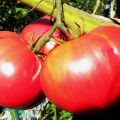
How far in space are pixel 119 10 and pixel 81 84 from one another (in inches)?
10.9

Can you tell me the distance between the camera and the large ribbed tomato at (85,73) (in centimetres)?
71

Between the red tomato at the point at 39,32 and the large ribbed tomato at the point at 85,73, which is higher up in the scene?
the large ribbed tomato at the point at 85,73

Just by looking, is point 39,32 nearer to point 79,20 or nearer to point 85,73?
point 79,20

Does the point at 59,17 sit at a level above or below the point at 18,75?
above

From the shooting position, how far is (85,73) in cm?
72

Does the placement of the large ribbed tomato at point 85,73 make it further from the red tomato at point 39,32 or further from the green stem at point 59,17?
the red tomato at point 39,32

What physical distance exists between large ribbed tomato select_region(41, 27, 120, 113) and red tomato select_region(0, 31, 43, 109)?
3.0 inches

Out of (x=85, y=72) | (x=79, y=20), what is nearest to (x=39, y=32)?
(x=79, y=20)

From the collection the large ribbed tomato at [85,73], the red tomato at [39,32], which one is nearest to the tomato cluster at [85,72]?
the large ribbed tomato at [85,73]

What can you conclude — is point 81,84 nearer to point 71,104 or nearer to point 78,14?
point 71,104

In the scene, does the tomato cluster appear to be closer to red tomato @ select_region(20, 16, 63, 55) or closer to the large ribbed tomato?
the large ribbed tomato

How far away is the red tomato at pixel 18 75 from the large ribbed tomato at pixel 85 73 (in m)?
0.08

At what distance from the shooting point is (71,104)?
728 millimetres

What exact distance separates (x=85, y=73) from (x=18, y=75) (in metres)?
0.14
